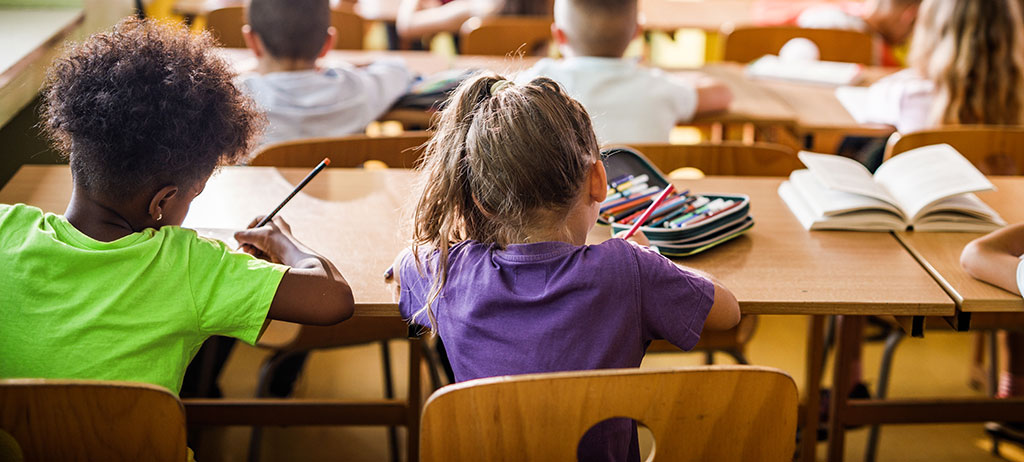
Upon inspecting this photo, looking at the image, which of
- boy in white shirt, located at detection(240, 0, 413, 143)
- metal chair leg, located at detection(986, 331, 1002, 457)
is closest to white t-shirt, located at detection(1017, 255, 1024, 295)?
metal chair leg, located at detection(986, 331, 1002, 457)

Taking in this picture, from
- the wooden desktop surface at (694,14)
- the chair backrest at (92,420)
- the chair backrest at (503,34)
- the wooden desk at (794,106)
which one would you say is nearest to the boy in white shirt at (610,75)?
the wooden desk at (794,106)

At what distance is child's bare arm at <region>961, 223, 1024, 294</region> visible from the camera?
1.38 meters

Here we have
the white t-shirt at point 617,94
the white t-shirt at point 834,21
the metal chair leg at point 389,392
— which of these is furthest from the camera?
the white t-shirt at point 834,21

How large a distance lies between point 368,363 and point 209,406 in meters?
0.86

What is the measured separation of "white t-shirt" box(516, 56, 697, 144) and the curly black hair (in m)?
1.07

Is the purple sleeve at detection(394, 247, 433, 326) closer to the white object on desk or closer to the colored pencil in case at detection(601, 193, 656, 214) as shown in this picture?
the colored pencil in case at detection(601, 193, 656, 214)

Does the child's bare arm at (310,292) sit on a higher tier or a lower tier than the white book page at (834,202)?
higher

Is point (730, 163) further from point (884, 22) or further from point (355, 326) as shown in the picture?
point (884, 22)

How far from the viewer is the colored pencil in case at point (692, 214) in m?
1.53

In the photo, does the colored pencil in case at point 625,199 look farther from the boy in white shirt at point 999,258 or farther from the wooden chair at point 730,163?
the boy in white shirt at point 999,258

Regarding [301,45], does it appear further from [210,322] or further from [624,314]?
[624,314]

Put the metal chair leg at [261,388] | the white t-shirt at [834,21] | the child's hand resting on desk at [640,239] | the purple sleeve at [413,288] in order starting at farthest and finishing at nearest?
the white t-shirt at [834,21], the metal chair leg at [261,388], the child's hand resting on desk at [640,239], the purple sleeve at [413,288]

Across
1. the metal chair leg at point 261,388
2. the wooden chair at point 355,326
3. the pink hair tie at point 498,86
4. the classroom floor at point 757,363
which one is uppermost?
the pink hair tie at point 498,86

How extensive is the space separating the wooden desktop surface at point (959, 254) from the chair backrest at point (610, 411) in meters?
0.49
